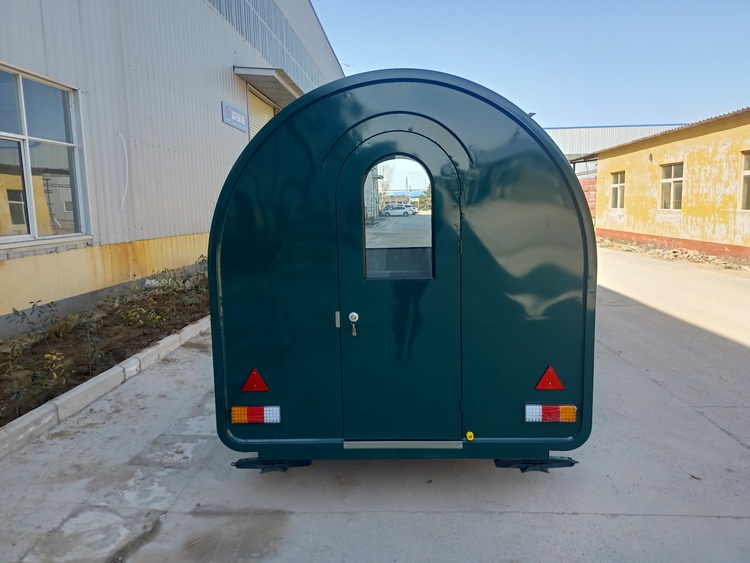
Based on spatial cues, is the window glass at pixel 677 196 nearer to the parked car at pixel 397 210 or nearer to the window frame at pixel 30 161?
the parked car at pixel 397 210

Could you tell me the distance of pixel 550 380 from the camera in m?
3.26

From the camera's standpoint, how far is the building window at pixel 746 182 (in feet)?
46.4

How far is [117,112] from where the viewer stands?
28.5ft

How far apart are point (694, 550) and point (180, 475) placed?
3.35 metres

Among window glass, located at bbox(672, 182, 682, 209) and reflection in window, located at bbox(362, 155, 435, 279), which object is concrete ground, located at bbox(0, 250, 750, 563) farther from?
window glass, located at bbox(672, 182, 682, 209)

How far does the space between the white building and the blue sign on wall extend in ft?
0.54

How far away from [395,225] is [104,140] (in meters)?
6.62

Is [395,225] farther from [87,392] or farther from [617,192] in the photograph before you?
[617,192]

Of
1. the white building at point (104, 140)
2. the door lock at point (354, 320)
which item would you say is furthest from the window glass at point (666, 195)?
the door lock at point (354, 320)

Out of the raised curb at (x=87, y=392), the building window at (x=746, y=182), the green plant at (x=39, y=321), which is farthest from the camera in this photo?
the building window at (x=746, y=182)

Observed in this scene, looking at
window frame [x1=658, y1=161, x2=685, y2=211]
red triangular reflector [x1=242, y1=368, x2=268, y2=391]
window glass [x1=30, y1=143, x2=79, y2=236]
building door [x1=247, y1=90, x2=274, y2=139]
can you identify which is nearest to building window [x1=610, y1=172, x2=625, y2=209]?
window frame [x1=658, y1=161, x2=685, y2=211]

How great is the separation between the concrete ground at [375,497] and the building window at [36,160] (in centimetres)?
304

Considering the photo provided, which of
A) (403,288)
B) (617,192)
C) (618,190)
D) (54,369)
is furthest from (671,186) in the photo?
(54,369)

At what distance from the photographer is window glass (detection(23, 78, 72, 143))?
6840 millimetres
